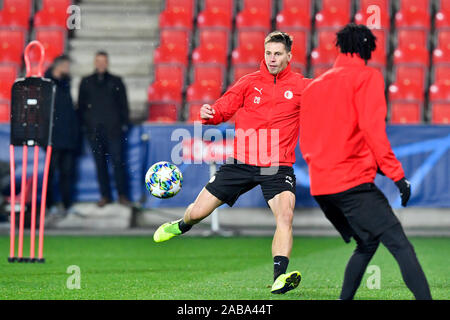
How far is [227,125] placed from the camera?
552 inches

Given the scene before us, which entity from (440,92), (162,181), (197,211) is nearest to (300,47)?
(440,92)

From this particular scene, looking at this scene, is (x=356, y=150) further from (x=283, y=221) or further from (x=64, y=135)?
(x=64, y=135)

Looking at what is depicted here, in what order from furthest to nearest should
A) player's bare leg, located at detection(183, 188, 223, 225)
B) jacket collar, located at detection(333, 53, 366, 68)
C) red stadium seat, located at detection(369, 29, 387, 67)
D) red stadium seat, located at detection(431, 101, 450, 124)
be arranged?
red stadium seat, located at detection(369, 29, 387, 67) → red stadium seat, located at detection(431, 101, 450, 124) → player's bare leg, located at detection(183, 188, 223, 225) → jacket collar, located at detection(333, 53, 366, 68)

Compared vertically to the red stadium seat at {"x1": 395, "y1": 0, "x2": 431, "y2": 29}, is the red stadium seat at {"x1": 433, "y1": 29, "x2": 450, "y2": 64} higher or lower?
lower

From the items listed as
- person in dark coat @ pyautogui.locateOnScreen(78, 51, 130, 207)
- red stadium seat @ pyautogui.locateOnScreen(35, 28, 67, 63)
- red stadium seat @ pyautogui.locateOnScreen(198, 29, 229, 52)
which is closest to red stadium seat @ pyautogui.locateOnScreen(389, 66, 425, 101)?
red stadium seat @ pyautogui.locateOnScreen(198, 29, 229, 52)

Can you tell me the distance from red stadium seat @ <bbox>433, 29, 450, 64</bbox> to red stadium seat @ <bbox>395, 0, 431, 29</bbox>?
1.50 feet

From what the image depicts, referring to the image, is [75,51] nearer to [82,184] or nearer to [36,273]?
[82,184]

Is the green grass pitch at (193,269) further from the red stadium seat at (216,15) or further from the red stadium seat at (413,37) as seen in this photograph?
the red stadium seat at (216,15)

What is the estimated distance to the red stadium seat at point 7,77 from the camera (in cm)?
1705

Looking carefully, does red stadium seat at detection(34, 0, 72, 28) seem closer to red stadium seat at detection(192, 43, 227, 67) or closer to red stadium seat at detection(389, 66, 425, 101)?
red stadium seat at detection(192, 43, 227, 67)

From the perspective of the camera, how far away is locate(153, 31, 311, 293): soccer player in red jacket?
7840mm

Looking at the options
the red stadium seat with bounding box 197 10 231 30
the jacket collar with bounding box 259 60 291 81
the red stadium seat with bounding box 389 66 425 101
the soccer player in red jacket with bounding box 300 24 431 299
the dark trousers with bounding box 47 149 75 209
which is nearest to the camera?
the soccer player in red jacket with bounding box 300 24 431 299
